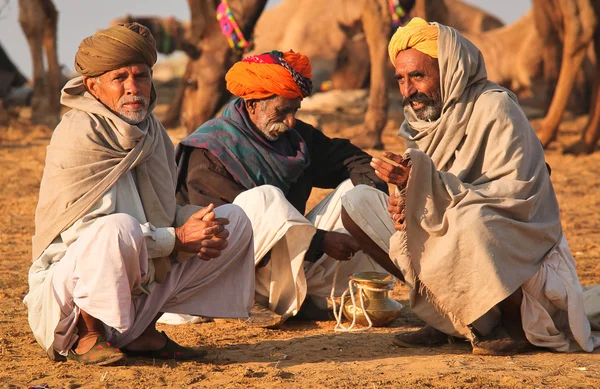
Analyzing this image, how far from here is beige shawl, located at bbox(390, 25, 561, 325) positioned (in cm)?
410

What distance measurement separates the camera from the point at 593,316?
4781 millimetres

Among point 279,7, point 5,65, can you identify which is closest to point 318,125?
point 5,65

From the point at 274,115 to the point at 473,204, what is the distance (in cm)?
147

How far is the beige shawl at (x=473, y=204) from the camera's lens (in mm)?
4098

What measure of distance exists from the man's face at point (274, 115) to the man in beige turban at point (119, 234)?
1.07 metres

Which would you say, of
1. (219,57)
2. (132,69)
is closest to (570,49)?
(219,57)

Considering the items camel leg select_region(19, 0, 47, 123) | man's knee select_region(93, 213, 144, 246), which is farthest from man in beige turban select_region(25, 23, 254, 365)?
camel leg select_region(19, 0, 47, 123)

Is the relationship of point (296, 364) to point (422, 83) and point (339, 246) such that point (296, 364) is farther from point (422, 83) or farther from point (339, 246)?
point (422, 83)

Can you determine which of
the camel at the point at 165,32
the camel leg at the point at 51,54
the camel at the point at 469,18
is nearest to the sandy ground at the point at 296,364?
the camel leg at the point at 51,54

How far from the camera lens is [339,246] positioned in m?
4.86

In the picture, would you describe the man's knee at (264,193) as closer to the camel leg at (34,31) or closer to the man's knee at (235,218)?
the man's knee at (235,218)

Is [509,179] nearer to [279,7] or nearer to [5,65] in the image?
[5,65]

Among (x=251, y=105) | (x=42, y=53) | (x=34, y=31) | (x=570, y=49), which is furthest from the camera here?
(x=42, y=53)

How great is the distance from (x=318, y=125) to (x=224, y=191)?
7.23m
